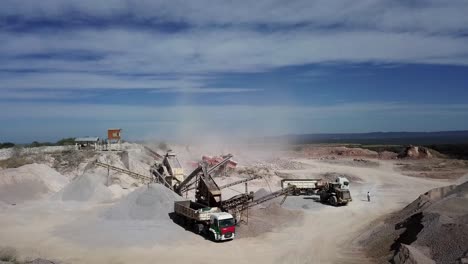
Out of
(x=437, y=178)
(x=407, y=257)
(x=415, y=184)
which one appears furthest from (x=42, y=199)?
(x=437, y=178)

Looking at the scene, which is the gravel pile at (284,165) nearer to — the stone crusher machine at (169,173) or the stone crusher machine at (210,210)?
the stone crusher machine at (169,173)

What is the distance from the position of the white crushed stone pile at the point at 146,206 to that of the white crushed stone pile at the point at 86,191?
27.6ft

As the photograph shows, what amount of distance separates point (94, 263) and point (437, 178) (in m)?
45.4

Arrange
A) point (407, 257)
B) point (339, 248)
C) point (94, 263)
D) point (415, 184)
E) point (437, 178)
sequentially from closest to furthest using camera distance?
point (407, 257)
point (94, 263)
point (339, 248)
point (415, 184)
point (437, 178)

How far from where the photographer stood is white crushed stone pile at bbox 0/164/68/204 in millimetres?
37562

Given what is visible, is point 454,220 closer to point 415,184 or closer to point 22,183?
point 415,184

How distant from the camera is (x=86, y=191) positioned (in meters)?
36.9

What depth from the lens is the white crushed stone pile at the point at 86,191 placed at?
1428 inches

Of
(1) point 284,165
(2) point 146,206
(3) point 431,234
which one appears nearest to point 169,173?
(2) point 146,206

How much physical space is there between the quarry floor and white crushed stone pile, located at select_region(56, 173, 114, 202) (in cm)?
133

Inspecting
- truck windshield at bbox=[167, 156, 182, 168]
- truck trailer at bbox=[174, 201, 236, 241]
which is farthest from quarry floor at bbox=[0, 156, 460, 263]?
truck windshield at bbox=[167, 156, 182, 168]

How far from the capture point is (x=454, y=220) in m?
20.7

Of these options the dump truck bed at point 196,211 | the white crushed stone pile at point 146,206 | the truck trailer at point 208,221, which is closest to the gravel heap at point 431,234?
the truck trailer at point 208,221

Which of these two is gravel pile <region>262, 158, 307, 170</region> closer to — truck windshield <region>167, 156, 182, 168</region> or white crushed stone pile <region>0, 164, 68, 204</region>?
truck windshield <region>167, 156, 182, 168</region>
